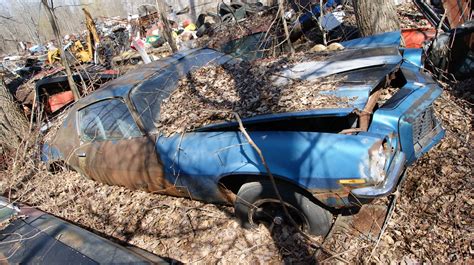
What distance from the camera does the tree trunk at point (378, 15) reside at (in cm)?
523

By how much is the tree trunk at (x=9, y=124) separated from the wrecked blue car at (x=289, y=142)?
2263 mm

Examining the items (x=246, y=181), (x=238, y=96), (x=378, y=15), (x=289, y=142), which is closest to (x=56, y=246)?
(x=246, y=181)

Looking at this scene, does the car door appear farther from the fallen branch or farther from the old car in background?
the fallen branch

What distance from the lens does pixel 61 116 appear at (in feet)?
17.7

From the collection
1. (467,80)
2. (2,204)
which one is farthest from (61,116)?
(467,80)

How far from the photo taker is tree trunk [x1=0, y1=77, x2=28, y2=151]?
5.70m

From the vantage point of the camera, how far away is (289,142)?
8.48 feet

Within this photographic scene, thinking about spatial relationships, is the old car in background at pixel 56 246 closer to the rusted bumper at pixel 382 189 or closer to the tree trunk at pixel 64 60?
the rusted bumper at pixel 382 189

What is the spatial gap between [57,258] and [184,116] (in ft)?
5.34

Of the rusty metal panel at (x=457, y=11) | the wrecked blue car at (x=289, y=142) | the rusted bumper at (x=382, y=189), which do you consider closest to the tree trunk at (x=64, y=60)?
the wrecked blue car at (x=289, y=142)

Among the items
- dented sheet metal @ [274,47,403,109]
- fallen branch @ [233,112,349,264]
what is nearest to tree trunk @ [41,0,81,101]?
dented sheet metal @ [274,47,403,109]

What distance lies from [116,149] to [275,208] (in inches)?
71.2

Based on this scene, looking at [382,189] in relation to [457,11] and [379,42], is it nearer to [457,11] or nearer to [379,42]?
[379,42]

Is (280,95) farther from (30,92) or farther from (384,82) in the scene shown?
(30,92)
